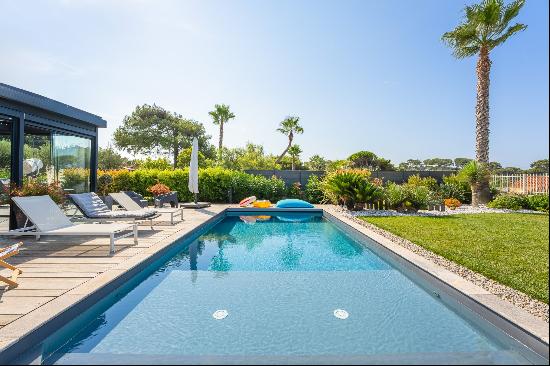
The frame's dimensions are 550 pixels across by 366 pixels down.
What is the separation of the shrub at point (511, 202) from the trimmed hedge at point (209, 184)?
27.5 ft

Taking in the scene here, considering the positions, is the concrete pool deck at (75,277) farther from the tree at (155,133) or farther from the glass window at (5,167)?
the tree at (155,133)

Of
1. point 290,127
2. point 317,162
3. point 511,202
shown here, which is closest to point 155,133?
point 290,127

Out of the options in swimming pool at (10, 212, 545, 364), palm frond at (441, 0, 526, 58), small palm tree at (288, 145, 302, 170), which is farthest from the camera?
small palm tree at (288, 145, 302, 170)

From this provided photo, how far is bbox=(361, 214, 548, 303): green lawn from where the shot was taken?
432 cm

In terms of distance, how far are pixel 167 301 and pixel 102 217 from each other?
388 cm

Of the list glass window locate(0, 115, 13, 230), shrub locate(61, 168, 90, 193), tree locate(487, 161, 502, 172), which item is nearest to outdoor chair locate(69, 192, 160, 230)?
glass window locate(0, 115, 13, 230)

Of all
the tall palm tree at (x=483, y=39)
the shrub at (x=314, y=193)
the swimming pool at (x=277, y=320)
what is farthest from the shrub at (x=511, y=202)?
the swimming pool at (x=277, y=320)

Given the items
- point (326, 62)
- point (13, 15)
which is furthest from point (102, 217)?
point (326, 62)

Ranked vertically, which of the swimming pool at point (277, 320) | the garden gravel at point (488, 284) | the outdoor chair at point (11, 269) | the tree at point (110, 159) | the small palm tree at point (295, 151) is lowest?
the swimming pool at point (277, 320)

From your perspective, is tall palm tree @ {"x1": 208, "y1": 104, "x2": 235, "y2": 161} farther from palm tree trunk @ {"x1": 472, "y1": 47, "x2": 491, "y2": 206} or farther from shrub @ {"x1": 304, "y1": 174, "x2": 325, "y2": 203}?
palm tree trunk @ {"x1": 472, "y1": 47, "x2": 491, "y2": 206}

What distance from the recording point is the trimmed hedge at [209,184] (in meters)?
15.8

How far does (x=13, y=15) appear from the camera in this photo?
9062 millimetres

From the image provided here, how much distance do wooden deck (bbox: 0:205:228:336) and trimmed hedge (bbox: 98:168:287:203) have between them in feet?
25.2

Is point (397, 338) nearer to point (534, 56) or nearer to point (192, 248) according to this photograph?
point (534, 56)
